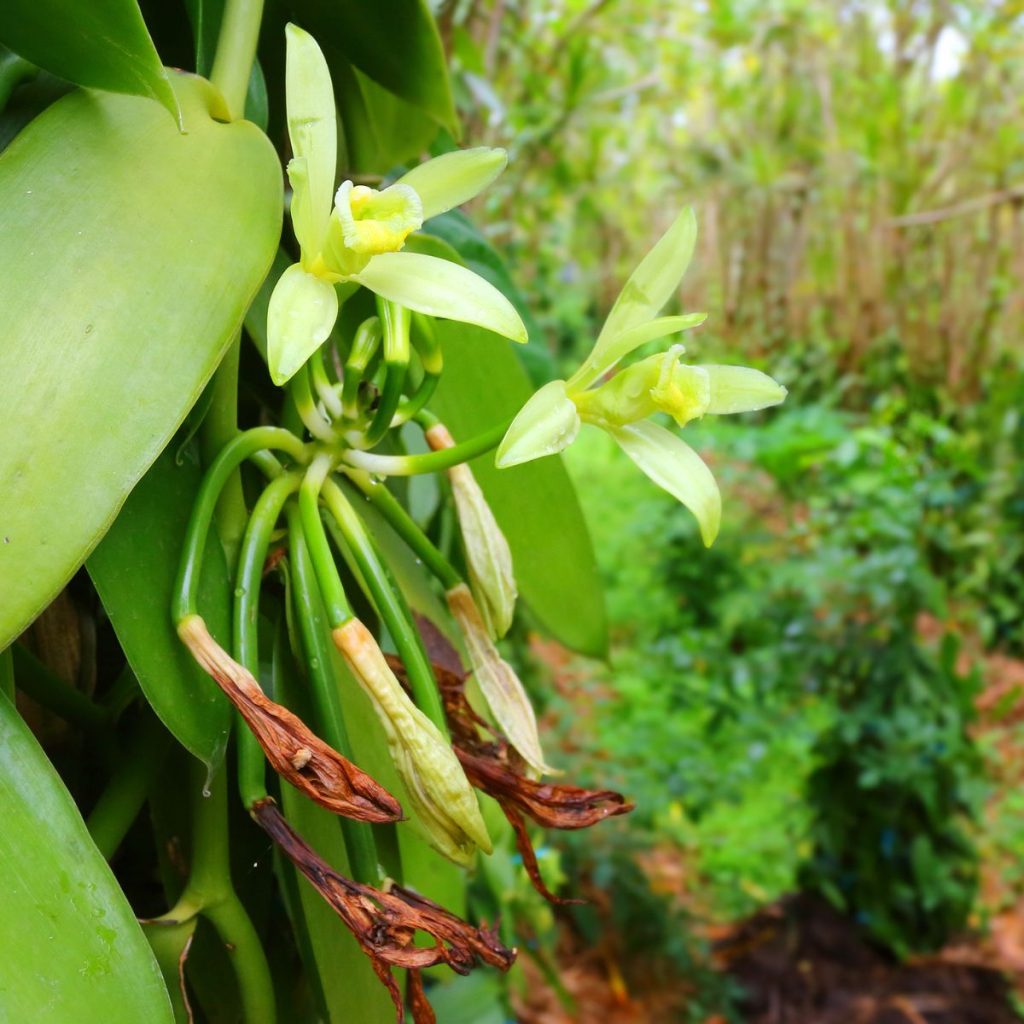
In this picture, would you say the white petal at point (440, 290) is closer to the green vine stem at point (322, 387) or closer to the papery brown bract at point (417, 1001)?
the green vine stem at point (322, 387)

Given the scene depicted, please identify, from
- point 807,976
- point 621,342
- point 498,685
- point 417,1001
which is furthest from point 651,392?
point 807,976

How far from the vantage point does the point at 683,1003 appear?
1.55 m

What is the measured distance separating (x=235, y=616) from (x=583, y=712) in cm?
208

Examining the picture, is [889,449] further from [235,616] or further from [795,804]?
[235,616]

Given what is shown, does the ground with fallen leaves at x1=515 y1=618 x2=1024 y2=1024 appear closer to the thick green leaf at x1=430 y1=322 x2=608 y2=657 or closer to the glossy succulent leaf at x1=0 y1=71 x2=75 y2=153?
the thick green leaf at x1=430 y1=322 x2=608 y2=657

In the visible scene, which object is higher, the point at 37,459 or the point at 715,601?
the point at 37,459

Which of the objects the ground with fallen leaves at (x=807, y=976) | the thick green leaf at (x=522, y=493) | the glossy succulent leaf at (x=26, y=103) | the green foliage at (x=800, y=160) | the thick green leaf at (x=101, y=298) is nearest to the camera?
the thick green leaf at (x=101, y=298)

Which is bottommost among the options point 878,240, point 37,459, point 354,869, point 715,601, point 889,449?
point 715,601

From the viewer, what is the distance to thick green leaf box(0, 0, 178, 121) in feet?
0.95

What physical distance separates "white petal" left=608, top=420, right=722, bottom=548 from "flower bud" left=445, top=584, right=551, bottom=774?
0.28ft

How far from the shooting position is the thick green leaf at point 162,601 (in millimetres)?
288

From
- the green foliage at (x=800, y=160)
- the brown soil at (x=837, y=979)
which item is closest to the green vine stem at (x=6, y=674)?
the brown soil at (x=837, y=979)

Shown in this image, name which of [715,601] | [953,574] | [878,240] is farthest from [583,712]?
[878,240]

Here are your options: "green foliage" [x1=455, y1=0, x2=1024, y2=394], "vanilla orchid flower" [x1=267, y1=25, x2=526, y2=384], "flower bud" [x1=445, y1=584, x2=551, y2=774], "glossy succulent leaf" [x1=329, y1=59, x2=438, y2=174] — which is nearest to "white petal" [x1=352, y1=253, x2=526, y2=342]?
"vanilla orchid flower" [x1=267, y1=25, x2=526, y2=384]
